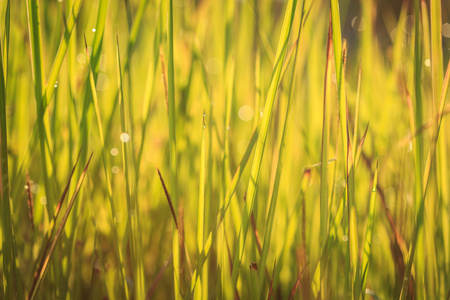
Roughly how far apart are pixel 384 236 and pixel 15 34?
0.66 metres

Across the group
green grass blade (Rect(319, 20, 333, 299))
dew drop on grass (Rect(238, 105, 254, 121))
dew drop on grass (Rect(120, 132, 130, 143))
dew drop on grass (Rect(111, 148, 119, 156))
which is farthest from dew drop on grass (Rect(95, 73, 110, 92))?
green grass blade (Rect(319, 20, 333, 299))

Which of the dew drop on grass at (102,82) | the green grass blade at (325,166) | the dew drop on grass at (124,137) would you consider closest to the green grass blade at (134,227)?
the dew drop on grass at (124,137)

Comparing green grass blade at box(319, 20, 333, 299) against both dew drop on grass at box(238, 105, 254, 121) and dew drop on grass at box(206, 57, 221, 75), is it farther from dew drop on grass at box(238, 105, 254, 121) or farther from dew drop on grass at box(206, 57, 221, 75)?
dew drop on grass at box(206, 57, 221, 75)

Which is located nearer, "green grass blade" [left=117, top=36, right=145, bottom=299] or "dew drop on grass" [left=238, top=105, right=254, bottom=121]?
"green grass blade" [left=117, top=36, right=145, bottom=299]

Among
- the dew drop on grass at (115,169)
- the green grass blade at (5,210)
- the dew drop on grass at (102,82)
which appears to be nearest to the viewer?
the green grass blade at (5,210)

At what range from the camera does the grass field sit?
1.06 ft

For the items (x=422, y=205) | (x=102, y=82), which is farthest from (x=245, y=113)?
(x=422, y=205)

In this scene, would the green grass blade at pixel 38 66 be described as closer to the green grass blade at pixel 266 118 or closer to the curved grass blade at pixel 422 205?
the green grass blade at pixel 266 118

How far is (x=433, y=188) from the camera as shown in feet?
1.17

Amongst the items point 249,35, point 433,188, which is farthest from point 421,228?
point 249,35

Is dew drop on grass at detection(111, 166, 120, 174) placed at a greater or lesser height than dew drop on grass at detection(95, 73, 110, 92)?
lesser

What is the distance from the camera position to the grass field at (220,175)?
12.7 inches

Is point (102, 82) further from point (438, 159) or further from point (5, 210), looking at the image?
point (438, 159)

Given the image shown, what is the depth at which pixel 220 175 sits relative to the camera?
43 cm
